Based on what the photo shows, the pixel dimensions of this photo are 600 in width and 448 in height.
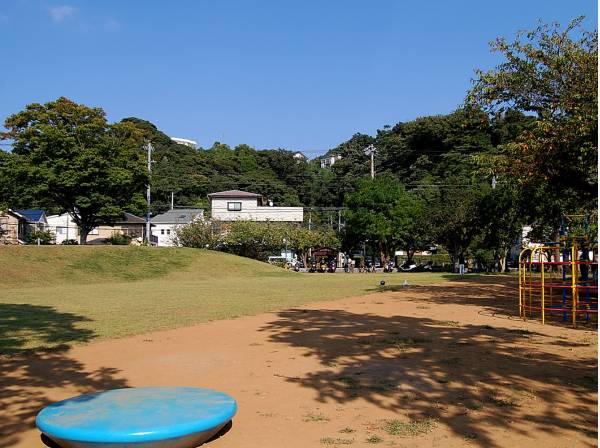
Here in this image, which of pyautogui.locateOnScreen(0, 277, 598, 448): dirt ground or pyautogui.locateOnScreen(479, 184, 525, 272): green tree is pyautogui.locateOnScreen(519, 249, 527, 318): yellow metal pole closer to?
pyautogui.locateOnScreen(0, 277, 598, 448): dirt ground

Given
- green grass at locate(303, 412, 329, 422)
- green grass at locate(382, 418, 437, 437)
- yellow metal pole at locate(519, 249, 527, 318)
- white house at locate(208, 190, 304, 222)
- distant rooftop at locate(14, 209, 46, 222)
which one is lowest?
green grass at locate(303, 412, 329, 422)

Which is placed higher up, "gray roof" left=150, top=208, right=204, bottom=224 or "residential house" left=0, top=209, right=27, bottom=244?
"gray roof" left=150, top=208, right=204, bottom=224

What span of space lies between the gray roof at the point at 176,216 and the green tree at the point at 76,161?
780 inches

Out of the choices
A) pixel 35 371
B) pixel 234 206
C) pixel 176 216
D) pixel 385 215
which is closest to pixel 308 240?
pixel 385 215

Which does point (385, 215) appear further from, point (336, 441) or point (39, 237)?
point (336, 441)

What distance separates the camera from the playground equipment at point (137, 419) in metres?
4.37

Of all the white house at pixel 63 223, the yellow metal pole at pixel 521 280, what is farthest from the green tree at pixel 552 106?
the white house at pixel 63 223

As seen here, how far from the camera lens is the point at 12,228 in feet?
161

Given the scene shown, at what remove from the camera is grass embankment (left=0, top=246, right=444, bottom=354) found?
12.3 m

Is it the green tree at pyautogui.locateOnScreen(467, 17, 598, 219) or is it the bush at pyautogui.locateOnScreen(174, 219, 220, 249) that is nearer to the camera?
the green tree at pyautogui.locateOnScreen(467, 17, 598, 219)

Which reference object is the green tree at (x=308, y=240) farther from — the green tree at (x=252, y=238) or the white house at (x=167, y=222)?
the white house at (x=167, y=222)

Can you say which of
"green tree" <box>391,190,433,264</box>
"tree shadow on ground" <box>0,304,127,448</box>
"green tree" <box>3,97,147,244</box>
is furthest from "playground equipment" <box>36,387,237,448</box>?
"green tree" <box>391,190,433,264</box>

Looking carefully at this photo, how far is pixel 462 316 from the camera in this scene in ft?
45.8

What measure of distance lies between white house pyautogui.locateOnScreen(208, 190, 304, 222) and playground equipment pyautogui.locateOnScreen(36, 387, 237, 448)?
197 feet
